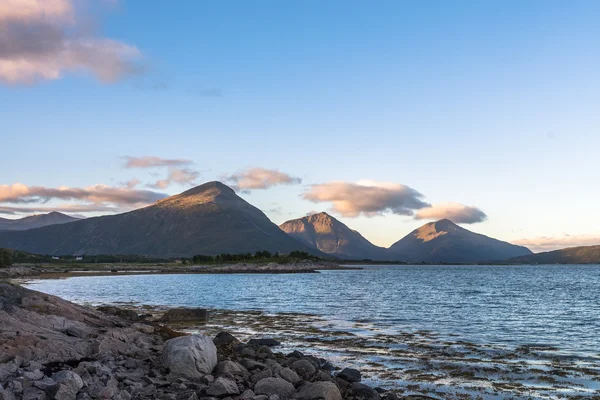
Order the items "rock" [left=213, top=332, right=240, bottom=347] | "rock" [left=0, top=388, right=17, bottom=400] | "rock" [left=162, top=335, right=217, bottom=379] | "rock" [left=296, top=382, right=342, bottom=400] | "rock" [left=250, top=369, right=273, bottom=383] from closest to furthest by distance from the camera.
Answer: "rock" [left=0, top=388, right=17, bottom=400]
"rock" [left=296, top=382, right=342, bottom=400]
"rock" [left=162, top=335, right=217, bottom=379]
"rock" [left=250, top=369, right=273, bottom=383]
"rock" [left=213, top=332, right=240, bottom=347]

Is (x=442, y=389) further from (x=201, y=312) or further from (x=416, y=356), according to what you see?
(x=201, y=312)

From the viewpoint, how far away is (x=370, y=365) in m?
25.1

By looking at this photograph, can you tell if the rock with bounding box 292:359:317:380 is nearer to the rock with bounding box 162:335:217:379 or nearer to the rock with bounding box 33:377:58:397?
the rock with bounding box 162:335:217:379

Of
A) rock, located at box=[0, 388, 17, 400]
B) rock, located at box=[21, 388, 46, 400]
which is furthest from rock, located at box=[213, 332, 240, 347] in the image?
rock, located at box=[0, 388, 17, 400]

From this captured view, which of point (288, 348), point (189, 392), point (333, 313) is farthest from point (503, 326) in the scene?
point (189, 392)

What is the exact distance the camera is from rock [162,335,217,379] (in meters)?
17.7

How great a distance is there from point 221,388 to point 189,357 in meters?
2.45

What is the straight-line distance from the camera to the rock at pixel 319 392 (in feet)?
54.9

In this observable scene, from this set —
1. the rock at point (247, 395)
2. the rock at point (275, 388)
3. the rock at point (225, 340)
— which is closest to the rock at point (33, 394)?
the rock at point (247, 395)

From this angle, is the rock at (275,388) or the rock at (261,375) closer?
the rock at (275,388)

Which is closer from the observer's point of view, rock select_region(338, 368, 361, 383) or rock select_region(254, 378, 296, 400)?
rock select_region(254, 378, 296, 400)

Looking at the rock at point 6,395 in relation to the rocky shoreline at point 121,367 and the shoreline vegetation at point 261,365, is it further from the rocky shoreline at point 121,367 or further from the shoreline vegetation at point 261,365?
the shoreline vegetation at point 261,365

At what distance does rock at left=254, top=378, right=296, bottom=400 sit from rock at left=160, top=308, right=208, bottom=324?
2628 centimetres

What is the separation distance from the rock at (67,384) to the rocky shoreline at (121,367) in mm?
26
